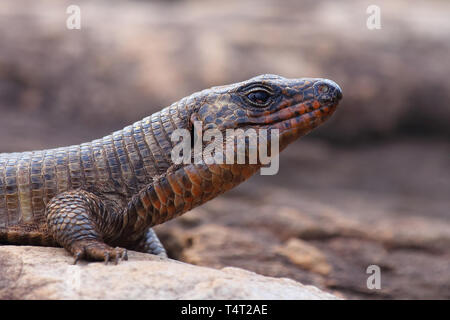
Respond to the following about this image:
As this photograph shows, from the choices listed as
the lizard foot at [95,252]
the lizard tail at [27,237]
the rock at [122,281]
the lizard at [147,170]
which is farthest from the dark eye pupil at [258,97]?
the lizard tail at [27,237]

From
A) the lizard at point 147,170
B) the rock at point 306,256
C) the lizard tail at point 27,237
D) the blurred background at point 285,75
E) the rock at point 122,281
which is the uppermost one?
the blurred background at point 285,75

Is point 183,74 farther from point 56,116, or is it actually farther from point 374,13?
point 374,13

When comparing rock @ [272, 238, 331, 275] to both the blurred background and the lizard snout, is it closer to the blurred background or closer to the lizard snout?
the blurred background

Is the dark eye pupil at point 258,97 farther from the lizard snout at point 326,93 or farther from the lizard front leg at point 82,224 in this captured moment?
the lizard front leg at point 82,224

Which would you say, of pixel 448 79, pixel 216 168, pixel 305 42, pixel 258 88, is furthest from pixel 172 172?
pixel 448 79

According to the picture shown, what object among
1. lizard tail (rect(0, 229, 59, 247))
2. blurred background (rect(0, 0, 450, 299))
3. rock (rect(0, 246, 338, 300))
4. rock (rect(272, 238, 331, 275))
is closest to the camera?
rock (rect(0, 246, 338, 300))

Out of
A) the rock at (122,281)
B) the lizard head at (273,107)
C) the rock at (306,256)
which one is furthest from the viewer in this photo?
the rock at (306,256)

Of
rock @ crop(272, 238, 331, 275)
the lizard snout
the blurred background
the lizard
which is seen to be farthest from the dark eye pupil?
the blurred background

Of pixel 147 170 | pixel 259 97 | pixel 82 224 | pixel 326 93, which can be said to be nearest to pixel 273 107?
pixel 259 97
